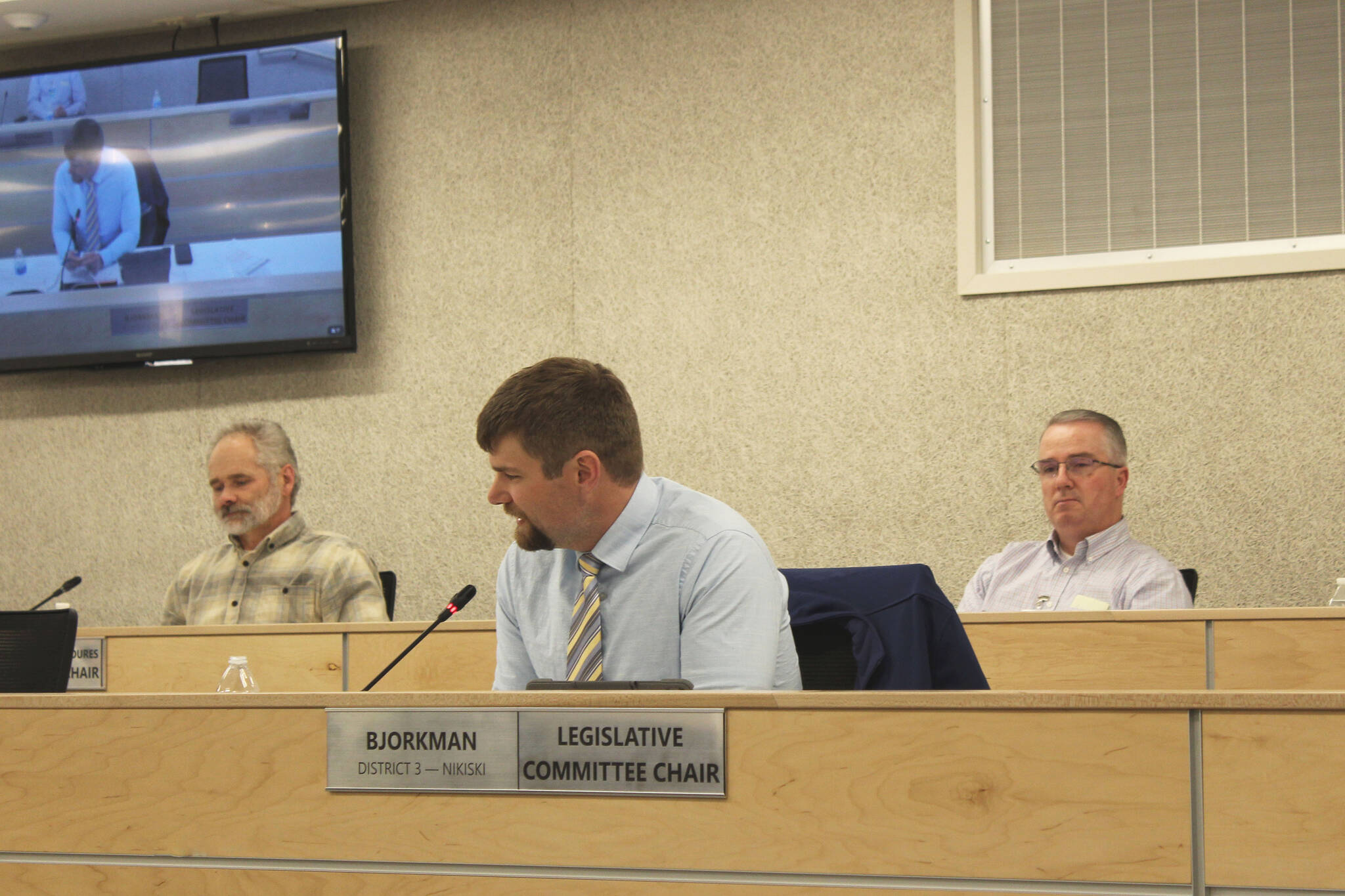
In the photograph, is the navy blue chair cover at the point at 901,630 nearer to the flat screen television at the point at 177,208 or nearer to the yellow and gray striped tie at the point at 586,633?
the yellow and gray striped tie at the point at 586,633

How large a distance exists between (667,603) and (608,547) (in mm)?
122

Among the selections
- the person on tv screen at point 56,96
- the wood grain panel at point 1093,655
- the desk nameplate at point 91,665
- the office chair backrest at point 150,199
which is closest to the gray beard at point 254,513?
the desk nameplate at point 91,665

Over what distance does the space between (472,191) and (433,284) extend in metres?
0.35

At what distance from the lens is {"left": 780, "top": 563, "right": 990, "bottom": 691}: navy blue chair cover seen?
5.37 feet

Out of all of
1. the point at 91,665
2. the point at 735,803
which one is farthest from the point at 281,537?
the point at 735,803

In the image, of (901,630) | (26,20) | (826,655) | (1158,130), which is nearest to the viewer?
(901,630)

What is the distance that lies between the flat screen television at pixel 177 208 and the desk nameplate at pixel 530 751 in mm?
3282

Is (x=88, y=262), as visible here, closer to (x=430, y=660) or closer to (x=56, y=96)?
(x=56, y=96)

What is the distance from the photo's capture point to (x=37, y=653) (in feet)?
5.46

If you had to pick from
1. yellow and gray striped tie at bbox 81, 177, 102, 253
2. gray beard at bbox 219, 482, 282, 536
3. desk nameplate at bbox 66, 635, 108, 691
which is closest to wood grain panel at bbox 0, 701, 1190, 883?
desk nameplate at bbox 66, 635, 108, 691

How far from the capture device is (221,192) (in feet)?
14.7

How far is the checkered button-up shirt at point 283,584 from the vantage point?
11.0ft

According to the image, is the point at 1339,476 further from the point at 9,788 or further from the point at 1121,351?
the point at 9,788

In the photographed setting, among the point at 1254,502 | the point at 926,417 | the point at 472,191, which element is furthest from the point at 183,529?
the point at 1254,502
